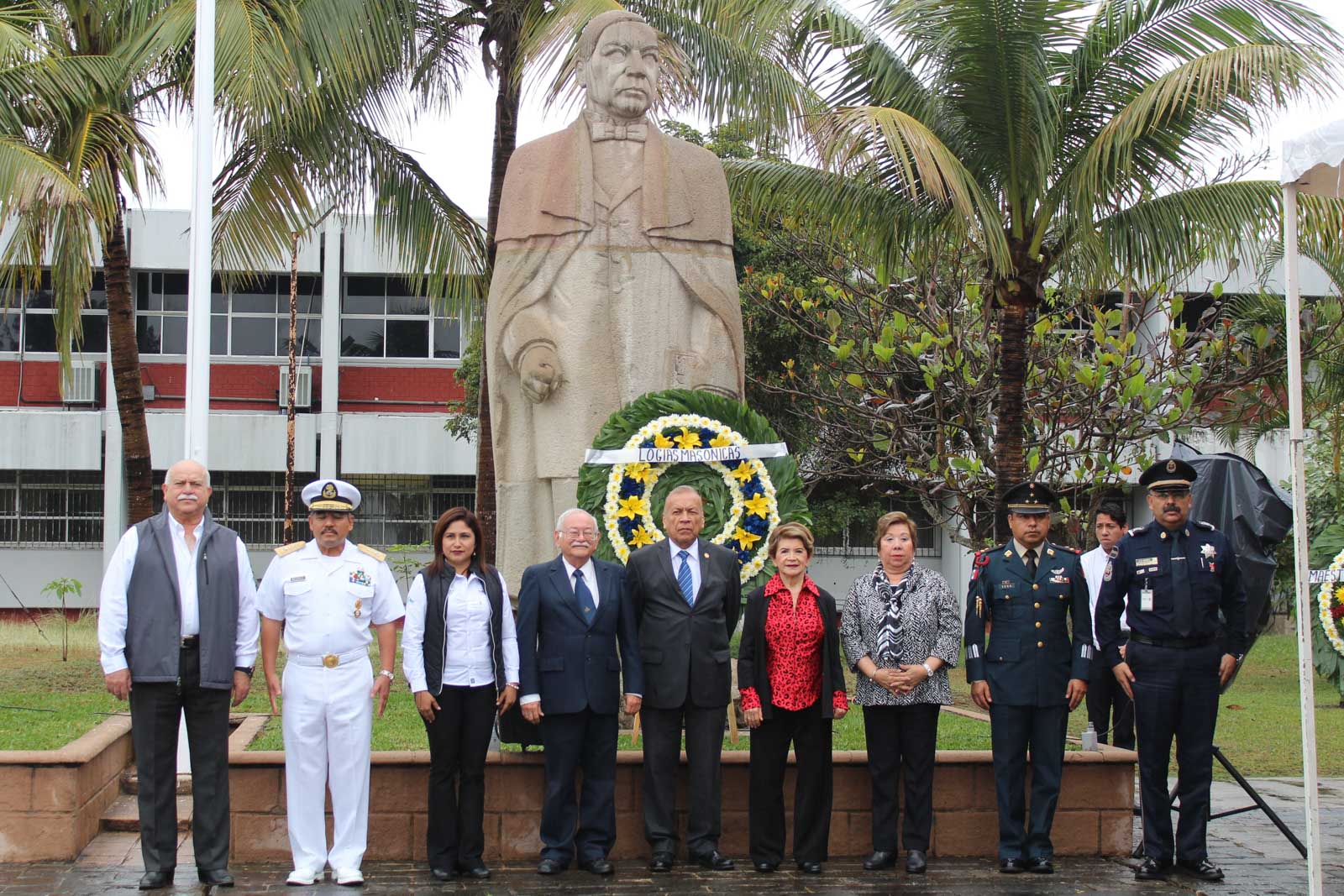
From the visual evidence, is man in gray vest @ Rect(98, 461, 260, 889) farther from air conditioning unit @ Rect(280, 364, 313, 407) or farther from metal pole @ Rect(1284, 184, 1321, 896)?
air conditioning unit @ Rect(280, 364, 313, 407)

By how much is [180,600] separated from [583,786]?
199 cm

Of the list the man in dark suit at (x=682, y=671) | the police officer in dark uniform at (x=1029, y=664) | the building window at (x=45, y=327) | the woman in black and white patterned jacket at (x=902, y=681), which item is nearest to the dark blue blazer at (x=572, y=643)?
the man in dark suit at (x=682, y=671)

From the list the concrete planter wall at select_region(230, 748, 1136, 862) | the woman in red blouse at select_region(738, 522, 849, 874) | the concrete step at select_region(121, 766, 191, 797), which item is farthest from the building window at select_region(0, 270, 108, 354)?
the woman in red blouse at select_region(738, 522, 849, 874)

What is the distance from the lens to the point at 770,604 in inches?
286

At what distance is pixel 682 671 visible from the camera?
23.5ft

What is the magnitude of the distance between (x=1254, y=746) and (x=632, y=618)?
743 cm

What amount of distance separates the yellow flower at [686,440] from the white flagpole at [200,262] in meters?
2.89

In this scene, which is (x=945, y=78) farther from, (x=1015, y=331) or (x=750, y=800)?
(x=750, y=800)

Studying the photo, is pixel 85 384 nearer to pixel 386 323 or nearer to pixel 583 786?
pixel 386 323

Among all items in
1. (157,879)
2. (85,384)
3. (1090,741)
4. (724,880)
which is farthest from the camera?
(85,384)

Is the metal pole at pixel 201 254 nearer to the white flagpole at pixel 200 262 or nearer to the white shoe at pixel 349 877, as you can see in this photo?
the white flagpole at pixel 200 262

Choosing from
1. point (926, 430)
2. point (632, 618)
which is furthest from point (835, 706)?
point (926, 430)

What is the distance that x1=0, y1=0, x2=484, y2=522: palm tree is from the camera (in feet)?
39.2

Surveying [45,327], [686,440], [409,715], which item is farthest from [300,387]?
[686,440]
